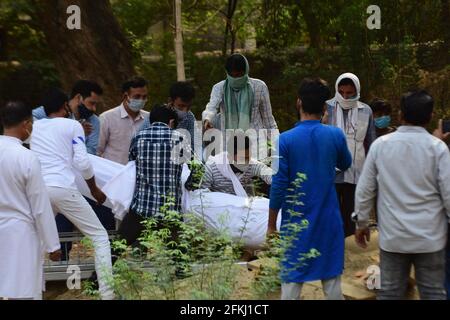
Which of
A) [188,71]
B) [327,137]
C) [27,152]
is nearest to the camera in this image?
[327,137]

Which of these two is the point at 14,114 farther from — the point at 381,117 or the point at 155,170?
the point at 381,117

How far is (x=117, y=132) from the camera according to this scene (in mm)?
8156

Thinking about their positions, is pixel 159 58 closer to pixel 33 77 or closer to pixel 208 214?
pixel 33 77

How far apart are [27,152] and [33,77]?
9.36 meters

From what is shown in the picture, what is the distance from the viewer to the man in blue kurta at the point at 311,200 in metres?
5.33

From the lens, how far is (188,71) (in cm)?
1416

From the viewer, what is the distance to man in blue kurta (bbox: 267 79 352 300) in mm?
5335

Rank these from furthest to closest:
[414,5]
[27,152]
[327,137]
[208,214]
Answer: [414,5] < [208,214] < [27,152] < [327,137]

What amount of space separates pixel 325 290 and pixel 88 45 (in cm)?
674

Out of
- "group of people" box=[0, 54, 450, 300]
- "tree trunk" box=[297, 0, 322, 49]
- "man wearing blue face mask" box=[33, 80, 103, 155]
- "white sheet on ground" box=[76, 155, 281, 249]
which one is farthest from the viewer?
"tree trunk" box=[297, 0, 322, 49]

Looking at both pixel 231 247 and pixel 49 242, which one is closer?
pixel 231 247

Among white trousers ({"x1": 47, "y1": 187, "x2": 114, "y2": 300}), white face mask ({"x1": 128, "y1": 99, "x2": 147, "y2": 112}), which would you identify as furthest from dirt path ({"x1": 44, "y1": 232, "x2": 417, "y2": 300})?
white face mask ({"x1": 128, "y1": 99, "x2": 147, "y2": 112})

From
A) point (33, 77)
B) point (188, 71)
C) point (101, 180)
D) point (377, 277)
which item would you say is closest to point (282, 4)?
point (188, 71)

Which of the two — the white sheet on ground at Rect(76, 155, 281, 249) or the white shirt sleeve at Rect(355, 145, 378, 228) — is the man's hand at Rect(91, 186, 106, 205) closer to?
the white sheet on ground at Rect(76, 155, 281, 249)
